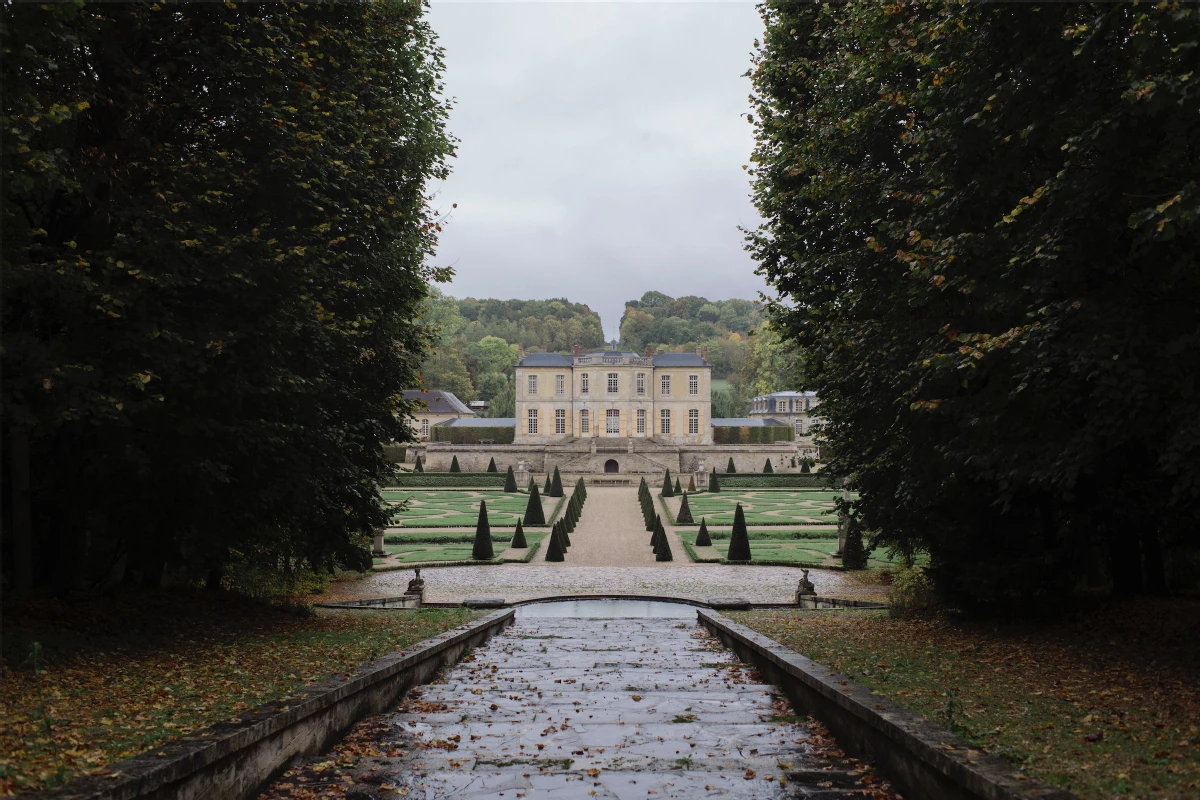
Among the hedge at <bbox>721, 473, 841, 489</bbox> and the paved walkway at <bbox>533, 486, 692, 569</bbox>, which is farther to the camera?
the hedge at <bbox>721, 473, 841, 489</bbox>

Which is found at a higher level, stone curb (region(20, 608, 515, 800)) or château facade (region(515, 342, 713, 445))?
château facade (region(515, 342, 713, 445))

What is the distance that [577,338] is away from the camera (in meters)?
109

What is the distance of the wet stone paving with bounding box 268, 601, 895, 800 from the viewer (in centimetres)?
411

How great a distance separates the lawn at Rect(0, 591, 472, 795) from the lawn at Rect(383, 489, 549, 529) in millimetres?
15960

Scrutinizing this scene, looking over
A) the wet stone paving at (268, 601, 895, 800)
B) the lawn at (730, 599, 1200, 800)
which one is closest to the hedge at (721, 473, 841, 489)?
Answer: the lawn at (730, 599, 1200, 800)

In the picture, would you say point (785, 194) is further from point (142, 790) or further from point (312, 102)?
point (142, 790)

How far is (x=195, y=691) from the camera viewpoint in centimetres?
581

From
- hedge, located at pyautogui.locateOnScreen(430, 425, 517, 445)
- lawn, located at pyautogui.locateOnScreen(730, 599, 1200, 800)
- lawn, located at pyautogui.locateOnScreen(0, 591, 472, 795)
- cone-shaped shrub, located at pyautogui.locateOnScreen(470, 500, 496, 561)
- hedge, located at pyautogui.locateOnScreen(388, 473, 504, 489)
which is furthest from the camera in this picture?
hedge, located at pyautogui.locateOnScreen(430, 425, 517, 445)

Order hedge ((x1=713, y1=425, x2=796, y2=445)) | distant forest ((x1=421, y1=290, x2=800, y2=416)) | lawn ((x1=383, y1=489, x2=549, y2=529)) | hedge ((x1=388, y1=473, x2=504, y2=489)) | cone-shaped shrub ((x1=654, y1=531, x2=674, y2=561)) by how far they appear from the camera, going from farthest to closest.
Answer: distant forest ((x1=421, y1=290, x2=800, y2=416)) < hedge ((x1=713, y1=425, x2=796, y2=445)) < hedge ((x1=388, y1=473, x2=504, y2=489)) < lawn ((x1=383, y1=489, x2=549, y2=529)) < cone-shaped shrub ((x1=654, y1=531, x2=674, y2=561))

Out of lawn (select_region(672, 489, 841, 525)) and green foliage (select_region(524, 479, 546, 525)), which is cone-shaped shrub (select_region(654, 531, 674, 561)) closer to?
lawn (select_region(672, 489, 841, 525))

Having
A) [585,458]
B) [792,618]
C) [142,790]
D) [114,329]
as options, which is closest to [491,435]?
[585,458]

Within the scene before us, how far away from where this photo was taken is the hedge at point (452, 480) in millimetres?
48812

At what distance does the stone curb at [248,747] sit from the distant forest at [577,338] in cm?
5431

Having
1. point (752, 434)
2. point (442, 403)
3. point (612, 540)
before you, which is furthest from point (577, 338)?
point (612, 540)
